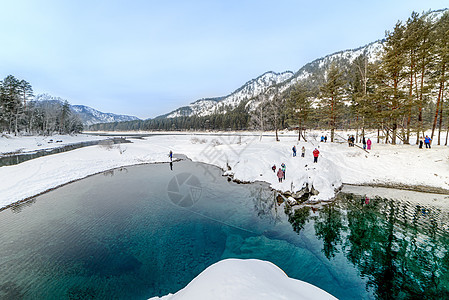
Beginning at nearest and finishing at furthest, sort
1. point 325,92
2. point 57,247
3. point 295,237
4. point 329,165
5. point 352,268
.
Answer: point 352,268, point 57,247, point 295,237, point 329,165, point 325,92

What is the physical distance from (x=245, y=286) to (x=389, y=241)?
11.3 meters

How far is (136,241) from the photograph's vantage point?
10.0 m

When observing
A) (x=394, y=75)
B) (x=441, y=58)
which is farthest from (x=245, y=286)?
(x=441, y=58)

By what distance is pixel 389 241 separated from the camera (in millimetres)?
9805

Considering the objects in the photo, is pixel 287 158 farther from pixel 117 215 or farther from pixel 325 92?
pixel 117 215

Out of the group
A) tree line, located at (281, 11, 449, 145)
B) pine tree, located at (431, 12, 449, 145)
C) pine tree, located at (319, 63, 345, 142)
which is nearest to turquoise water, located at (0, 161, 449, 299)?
tree line, located at (281, 11, 449, 145)

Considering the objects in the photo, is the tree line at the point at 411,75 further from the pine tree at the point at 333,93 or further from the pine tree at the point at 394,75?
the pine tree at the point at 333,93

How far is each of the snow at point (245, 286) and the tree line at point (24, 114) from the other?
245 ft

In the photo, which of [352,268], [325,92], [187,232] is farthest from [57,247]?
[325,92]

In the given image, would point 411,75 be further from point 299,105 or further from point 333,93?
point 299,105

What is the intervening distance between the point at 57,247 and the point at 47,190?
39.7 ft

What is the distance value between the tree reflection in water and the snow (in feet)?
19.3

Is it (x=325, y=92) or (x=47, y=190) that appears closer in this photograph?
(x=47, y=190)

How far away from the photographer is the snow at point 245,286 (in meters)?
3.11
